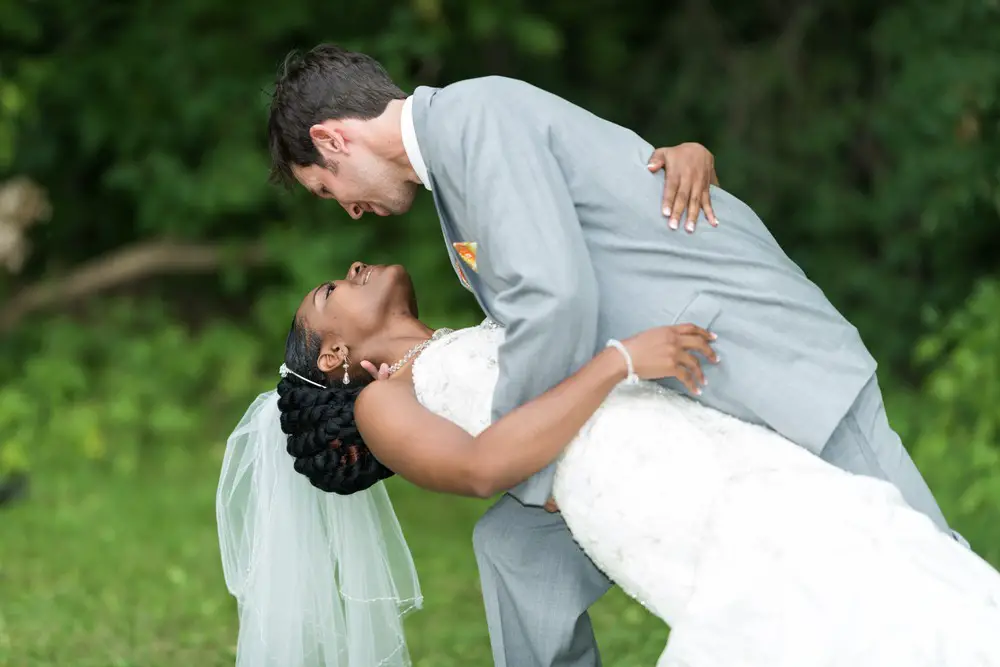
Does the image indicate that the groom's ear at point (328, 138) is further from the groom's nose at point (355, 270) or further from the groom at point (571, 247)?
the groom's nose at point (355, 270)

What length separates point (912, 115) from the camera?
7750 mm

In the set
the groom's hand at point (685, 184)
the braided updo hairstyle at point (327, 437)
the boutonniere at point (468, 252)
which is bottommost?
the braided updo hairstyle at point (327, 437)

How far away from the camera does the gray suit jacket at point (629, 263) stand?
2.81m

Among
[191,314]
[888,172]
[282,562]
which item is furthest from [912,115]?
[282,562]

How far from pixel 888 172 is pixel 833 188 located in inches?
13.0

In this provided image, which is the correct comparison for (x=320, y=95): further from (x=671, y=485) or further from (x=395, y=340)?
(x=671, y=485)

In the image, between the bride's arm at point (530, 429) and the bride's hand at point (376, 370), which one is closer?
the bride's arm at point (530, 429)

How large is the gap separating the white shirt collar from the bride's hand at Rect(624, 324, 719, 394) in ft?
1.94

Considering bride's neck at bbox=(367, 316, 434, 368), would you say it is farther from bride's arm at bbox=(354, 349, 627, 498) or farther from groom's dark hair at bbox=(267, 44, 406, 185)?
groom's dark hair at bbox=(267, 44, 406, 185)

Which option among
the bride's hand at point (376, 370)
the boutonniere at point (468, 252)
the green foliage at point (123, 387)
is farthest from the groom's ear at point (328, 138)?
the green foliage at point (123, 387)

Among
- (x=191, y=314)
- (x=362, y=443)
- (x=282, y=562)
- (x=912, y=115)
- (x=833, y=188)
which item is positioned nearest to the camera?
(x=362, y=443)

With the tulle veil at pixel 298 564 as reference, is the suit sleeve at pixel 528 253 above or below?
above

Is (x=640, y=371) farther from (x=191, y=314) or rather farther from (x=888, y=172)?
(x=191, y=314)

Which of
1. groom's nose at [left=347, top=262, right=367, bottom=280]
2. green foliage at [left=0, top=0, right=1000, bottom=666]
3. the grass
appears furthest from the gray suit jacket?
green foliage at [left=0, top=0, right=1000, bottom=666]
